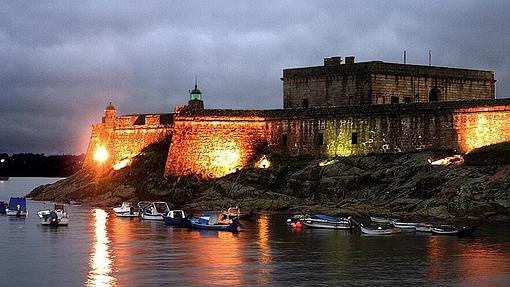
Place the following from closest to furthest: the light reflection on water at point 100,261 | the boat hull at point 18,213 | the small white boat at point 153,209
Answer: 1. the light reflection on water at point 100,261
2. the small white boat at point 153,209
3. the boat hull at point 18,213

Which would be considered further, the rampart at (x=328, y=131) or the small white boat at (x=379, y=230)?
the rampart at (x=328, y=131)

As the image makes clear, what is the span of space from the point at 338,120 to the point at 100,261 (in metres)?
38.0

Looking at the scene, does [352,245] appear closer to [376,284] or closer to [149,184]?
[376,284]

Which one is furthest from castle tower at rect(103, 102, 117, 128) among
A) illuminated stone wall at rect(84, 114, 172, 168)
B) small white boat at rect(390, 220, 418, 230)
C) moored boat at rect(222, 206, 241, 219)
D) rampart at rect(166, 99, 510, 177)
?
small white boat at rect(390, 220, 418, 230)

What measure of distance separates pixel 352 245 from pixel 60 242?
18666mm

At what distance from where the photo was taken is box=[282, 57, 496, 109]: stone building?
8794 cm

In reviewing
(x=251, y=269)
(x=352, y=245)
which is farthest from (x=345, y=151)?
(x=251, y=269)

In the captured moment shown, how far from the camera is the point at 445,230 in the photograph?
198 ft

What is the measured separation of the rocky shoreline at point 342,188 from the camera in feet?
223

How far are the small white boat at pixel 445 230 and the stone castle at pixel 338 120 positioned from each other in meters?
15.3

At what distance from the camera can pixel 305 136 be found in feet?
281

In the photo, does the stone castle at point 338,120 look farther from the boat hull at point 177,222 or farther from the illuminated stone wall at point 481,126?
the boat hull at point 177,222

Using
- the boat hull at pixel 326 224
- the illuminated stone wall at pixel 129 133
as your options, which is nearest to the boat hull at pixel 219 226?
the boat hull at pixel 326 224

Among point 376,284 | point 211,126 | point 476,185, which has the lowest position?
point 376,284
